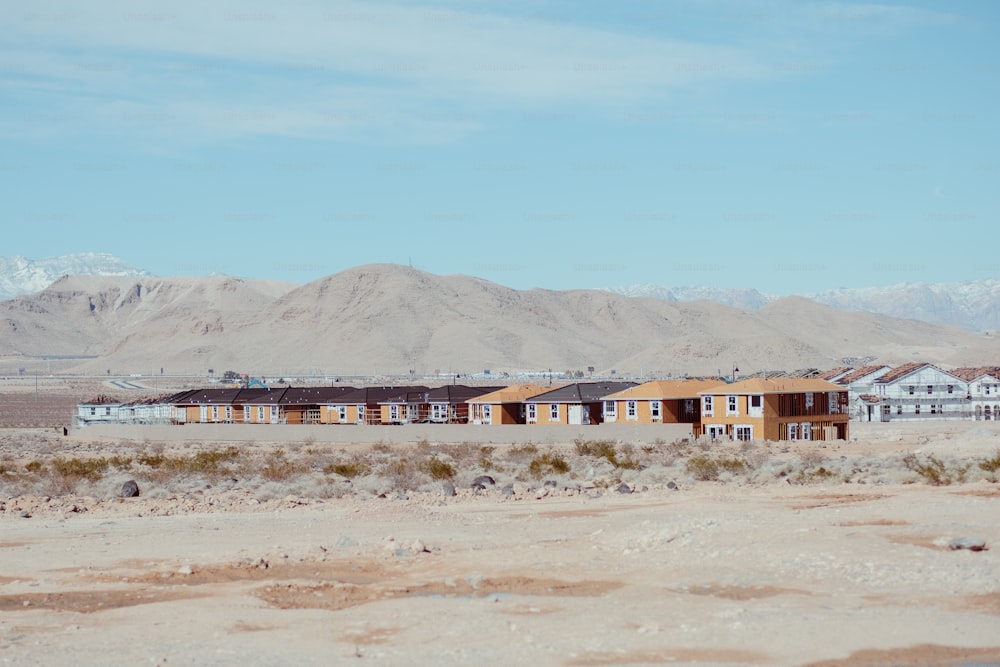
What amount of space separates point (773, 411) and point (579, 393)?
1263 cm

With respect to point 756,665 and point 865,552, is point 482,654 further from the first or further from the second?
point 865,552

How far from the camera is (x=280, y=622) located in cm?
1528

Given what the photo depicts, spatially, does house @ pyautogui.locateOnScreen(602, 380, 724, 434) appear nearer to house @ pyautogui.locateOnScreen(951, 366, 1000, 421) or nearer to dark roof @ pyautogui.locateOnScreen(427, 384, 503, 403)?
dark roof @ pyautogui.locateOnScreen(427, 384, 503, 403)

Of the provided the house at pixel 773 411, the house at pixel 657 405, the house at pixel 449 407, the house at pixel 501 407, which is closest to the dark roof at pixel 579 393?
the house at pixel 501 407

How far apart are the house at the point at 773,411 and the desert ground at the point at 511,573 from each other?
91.8 feet

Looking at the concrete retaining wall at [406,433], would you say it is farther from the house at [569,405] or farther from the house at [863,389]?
the house at [863,389]

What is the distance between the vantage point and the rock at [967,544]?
17.7 m

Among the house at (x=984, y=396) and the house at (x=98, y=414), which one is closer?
the house at (x=984, y=396)

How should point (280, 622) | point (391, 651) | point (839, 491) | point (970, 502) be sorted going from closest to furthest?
point (391, 651)
point (280, 622)
point (970, 502)
point (839, 491)

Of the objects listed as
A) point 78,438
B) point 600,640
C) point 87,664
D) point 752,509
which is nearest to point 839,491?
point 752,509

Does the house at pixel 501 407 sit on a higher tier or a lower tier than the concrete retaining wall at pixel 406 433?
higher

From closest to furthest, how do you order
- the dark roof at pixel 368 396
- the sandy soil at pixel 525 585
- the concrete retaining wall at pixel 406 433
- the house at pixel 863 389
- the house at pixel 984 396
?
the sandy soil at pixel 525 585
the concrete retaining wall at pixel 406 433
the dark roof at pixel 368 396
the house at pixel 984 396
the house at pixel 863 389

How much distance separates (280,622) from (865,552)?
827 cm

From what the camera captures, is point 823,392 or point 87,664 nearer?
point 87,664
